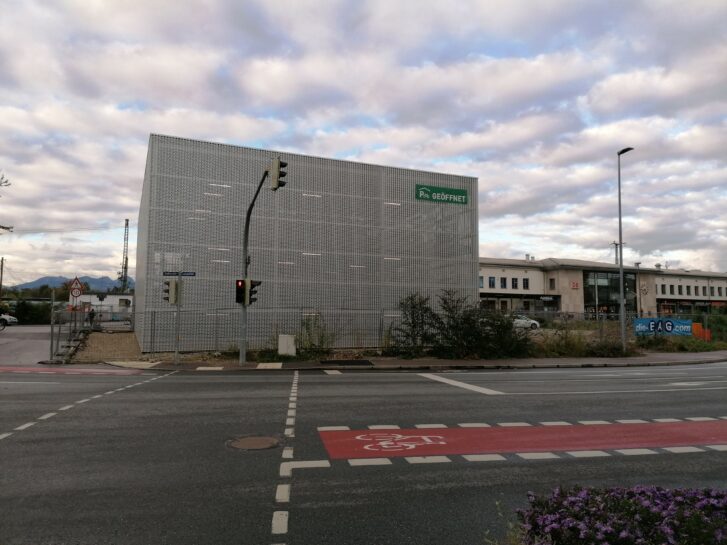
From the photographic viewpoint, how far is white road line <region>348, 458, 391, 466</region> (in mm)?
6516

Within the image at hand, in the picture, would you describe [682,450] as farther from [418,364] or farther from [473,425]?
[418,364]

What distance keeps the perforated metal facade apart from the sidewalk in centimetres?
359

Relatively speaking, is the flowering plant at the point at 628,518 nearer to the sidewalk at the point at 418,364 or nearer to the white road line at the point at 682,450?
the white road line at the point at 682,450

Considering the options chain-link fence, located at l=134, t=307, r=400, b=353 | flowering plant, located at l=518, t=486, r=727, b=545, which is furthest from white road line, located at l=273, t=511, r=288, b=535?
chain-link fence, located at l=134, t=307, r=400, b=353

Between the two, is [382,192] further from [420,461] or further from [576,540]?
[576,540]

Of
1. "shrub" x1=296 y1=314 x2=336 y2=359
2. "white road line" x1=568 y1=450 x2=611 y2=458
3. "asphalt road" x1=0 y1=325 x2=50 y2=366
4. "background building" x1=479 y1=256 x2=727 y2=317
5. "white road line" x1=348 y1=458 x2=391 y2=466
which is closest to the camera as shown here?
"white road line" x1=348 y1=458 x2=391 y2=466

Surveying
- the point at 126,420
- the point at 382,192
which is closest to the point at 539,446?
the point at 126,420

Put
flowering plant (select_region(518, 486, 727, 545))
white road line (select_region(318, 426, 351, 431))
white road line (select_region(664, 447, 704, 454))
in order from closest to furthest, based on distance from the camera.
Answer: flowering plant (select_region(518, 486, 727, 545))
white road line (select_region(664, 447, 704, 454))
white road line (select_region(318, 426, 351, 431))

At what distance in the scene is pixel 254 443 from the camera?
Result: 744 centimetres

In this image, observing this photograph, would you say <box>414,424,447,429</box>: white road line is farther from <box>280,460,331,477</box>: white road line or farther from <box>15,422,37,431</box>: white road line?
<box>15,422,37,431</box>: white road line

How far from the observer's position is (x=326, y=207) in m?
27.1

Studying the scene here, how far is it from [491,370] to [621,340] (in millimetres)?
10519

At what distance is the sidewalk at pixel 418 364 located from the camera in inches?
782

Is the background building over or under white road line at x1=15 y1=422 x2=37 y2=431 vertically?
over
